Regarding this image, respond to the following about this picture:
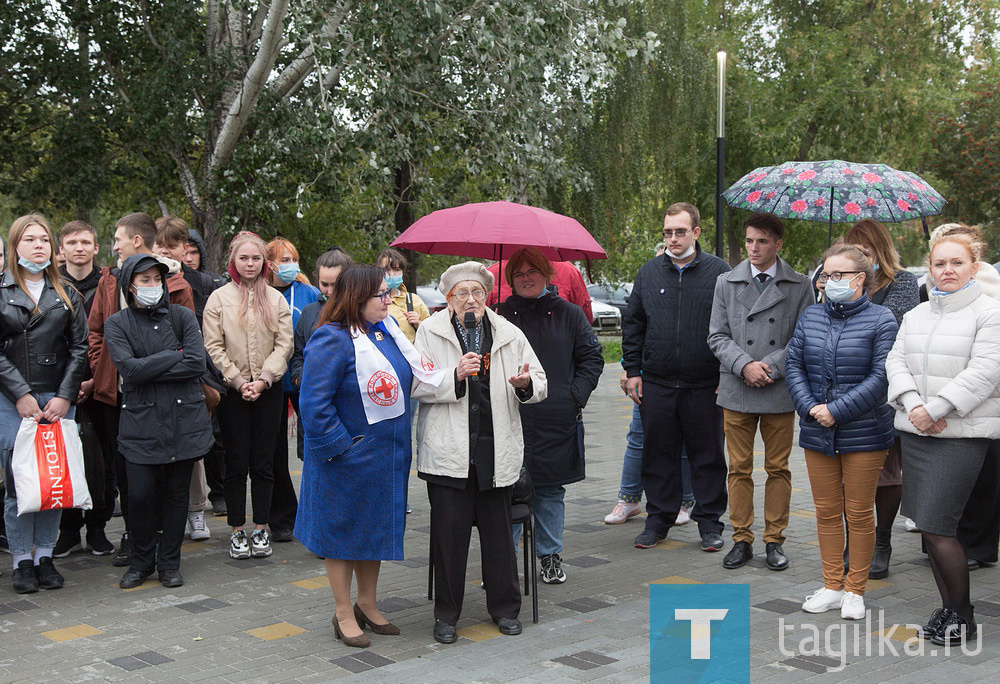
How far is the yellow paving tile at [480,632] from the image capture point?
17.1 feet

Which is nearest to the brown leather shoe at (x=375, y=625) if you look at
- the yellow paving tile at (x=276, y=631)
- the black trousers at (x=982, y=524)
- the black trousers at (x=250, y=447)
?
the yellow paving tile at (x=276, y=631)

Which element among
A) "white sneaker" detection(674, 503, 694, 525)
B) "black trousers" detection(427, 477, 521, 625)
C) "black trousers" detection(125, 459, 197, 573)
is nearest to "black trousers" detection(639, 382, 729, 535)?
"white sneaker" detection(674, 503, 694, 525)

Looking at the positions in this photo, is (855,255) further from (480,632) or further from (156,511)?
(156,511)

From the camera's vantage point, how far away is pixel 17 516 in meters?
6.14

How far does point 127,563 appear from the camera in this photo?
674 cm

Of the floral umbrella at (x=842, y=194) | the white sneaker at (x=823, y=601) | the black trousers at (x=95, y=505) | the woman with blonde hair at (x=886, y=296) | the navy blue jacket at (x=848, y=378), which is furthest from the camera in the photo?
A: the black trousers at (x=95, y=505)

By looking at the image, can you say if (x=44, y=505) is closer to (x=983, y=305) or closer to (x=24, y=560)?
(x=24, y=560)

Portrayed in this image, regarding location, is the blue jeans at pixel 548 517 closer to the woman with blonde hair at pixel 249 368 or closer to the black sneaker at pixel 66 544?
the woman with blonde hair at pixel 249 368

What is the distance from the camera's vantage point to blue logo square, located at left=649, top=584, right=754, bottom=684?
15.2 feet

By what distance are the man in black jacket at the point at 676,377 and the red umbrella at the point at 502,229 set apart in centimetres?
107

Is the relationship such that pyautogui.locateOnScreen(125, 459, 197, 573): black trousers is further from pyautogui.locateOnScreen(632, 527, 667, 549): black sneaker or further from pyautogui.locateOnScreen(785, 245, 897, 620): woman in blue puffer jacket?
pyautogui.locateOnScreen(785, 245, 897, 620): woman in blue puffer jacket

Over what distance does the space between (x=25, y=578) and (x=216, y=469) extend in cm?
223

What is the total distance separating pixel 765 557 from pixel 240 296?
3.72 meters

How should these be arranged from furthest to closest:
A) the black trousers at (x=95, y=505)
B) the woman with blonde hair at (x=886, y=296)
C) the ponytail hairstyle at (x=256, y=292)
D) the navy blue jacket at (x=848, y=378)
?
the black trousers at (x=95, y=505) < the ponytail hairstyle at (x=256, y=292) < the woman with blonde hair at (x=886, y=296) < the navy blue jacket at (x=848, y=378)
